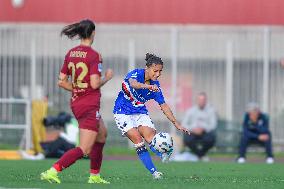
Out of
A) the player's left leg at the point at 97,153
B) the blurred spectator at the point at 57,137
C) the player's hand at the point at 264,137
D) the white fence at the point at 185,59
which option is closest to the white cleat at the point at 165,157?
the player's left leg at the point at 97,153

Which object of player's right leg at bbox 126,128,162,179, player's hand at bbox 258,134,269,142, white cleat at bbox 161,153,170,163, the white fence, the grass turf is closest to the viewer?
the grass turf

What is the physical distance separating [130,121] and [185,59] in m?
15.2

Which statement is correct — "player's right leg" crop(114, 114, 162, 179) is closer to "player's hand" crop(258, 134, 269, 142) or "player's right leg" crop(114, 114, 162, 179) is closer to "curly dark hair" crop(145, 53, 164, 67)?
"curly dark hair" crop(145, 53, 164, 67)

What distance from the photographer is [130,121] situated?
16188mm

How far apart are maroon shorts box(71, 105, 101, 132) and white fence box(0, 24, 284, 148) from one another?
17.0 m

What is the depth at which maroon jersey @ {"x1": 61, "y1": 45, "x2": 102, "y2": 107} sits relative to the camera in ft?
45.5

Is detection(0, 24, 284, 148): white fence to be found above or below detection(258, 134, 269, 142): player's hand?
above

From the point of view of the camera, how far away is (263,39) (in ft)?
102

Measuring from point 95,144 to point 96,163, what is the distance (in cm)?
26

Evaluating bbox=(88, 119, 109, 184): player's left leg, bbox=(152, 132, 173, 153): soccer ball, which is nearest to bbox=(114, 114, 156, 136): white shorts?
bbox=(152, 132, 173, 153): soccer ball

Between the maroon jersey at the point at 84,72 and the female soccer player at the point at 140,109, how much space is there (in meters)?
1.88

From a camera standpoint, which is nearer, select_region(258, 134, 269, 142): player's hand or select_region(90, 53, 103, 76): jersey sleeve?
select_region(90, 53, 103, 76): jersey sleeve

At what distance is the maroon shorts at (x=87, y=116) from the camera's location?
1376 cm

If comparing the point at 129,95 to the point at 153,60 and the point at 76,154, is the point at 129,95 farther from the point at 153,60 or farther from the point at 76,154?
the point at 76,154
